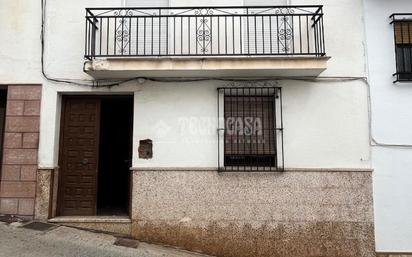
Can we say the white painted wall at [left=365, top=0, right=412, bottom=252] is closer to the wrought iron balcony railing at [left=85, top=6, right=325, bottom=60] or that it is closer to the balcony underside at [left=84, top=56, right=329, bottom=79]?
the wrought iron balcony railing at [left=85, top=6, right=325, bottom=60]

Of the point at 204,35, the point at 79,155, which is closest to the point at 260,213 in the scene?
the point at 204,35

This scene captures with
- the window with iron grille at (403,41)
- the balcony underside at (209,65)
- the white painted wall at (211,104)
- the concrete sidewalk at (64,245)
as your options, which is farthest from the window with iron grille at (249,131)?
the window with iron grille at (403,41)

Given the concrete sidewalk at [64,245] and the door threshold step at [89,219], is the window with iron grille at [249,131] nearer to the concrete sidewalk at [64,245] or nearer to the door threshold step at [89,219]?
the concrete sidewalk at [64,245]

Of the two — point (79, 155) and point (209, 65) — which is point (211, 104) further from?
point (79, 155)

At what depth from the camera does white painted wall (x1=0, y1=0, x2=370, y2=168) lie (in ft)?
20.2

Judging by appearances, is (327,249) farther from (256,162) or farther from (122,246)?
(122,246)

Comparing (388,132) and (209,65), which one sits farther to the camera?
(388,132)

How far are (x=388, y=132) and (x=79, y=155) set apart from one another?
19.1ft

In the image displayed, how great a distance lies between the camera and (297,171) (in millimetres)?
6109

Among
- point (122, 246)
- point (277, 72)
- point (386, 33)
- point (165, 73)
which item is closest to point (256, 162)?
point (277, 72)

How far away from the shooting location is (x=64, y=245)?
17.5 ft

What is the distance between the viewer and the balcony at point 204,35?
6082mm

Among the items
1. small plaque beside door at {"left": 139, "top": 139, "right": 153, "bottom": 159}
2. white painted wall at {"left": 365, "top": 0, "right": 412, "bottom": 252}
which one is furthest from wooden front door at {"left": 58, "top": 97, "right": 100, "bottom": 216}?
white painted wall at {"left": 365, "top": 0, "right": 412, "bottom": 252}

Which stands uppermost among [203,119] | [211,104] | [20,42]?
[20,42]
